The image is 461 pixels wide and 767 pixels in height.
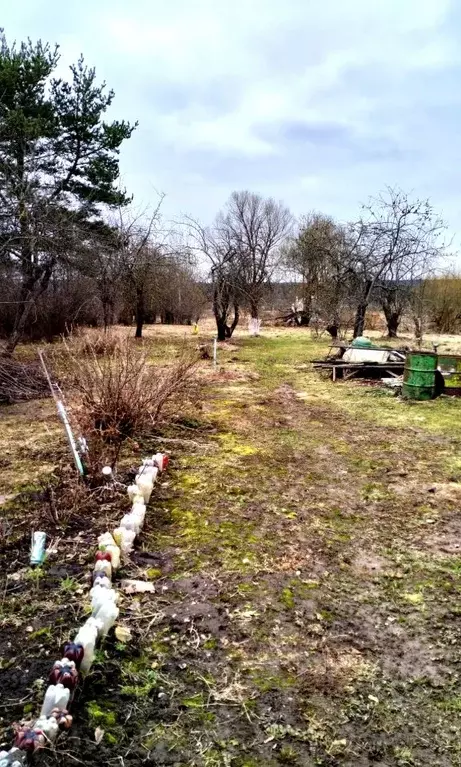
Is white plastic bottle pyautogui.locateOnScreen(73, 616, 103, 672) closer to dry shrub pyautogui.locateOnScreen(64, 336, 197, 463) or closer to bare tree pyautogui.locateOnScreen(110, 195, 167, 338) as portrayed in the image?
dry shrub pyautogui.locateOnScreen(64, 336, 197, 463)

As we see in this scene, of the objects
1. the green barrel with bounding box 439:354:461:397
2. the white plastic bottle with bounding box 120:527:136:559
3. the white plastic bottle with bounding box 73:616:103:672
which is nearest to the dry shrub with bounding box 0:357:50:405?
the white plastic bottle with bounding box 120:527:136:559

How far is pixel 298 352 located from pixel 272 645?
14061 millimetres

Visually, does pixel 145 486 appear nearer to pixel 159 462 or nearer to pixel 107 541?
pixel 159 462

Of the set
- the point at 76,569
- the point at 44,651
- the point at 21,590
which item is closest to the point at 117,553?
the point at 76,569

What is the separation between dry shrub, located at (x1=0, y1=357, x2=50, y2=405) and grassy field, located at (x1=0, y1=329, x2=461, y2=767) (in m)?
2.59

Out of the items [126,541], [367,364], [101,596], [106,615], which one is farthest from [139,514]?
[367,364]

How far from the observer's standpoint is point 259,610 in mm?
2801

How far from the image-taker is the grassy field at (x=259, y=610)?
2000 mm

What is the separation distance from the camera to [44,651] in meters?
2.43

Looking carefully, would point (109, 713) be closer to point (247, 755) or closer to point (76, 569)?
point (247, 755)

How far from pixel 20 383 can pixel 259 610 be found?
711 centimetres

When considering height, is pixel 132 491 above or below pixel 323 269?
A: below

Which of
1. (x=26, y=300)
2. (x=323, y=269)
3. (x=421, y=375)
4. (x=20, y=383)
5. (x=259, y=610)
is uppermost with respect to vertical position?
(x=323, y=269)

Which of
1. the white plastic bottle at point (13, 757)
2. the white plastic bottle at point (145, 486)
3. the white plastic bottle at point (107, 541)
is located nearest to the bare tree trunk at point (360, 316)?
the white plastic bottle at point (145, 486)
